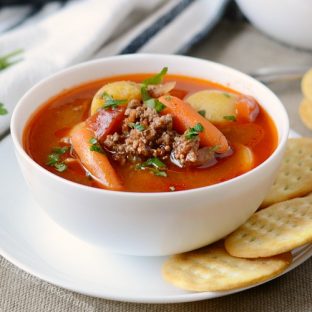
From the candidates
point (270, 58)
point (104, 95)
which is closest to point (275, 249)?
point (104, 95)

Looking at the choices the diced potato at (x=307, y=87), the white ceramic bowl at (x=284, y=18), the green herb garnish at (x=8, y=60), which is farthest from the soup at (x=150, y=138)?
the white ceramic bowl at (x=284, y=18)

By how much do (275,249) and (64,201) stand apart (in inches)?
32.1

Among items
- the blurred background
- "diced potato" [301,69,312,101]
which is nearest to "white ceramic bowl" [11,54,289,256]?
"diced potato" [301,69,312,101]

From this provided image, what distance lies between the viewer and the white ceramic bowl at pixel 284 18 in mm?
4197

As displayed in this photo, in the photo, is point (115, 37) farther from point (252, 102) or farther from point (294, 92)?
point (252, 102)

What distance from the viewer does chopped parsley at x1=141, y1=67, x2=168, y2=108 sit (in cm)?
270

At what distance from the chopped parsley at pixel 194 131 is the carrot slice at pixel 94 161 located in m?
0.33

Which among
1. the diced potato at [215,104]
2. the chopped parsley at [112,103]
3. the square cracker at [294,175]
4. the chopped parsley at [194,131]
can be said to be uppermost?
the chopped parsley at [112,103]

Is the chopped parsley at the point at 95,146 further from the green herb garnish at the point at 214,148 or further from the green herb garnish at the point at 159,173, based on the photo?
the green herb garnish at the point at 214,148

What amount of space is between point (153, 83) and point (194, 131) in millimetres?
532

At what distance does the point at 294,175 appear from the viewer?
2939mm

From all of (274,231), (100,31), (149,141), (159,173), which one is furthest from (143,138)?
(100,31)

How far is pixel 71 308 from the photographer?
99.8 inches

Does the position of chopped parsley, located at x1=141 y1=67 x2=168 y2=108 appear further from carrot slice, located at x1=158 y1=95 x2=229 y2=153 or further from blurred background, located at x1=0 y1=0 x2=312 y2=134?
blurred background, located at x1=0 y1=0 x2=312 y2=134
